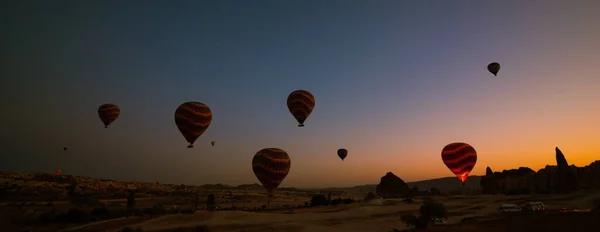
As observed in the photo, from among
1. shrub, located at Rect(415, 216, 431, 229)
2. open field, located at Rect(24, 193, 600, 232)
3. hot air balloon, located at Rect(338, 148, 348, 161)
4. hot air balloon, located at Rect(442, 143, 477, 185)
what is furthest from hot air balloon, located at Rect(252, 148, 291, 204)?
hot air balloon, located at Rect(338, 148, 348, 161)

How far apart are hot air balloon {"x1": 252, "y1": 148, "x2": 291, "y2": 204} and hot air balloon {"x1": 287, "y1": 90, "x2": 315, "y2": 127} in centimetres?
749

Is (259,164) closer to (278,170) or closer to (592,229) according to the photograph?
(278,170)

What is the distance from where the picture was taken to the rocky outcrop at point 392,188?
323 feet

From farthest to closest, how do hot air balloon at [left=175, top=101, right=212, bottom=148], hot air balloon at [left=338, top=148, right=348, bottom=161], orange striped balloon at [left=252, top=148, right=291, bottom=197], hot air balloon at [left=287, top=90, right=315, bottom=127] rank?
hot air balloon at [left=338, top=148, right=348, bottom=161] → hot air balloon at [left=287, top=90, right=315, bottom=127] → hot air balloon at [left=175, top=101, right=212, bottom=148] → orange striped balloon at [left=252, top=148, right=291, bottom=197]

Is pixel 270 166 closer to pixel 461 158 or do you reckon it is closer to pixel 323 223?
pixel 323 223

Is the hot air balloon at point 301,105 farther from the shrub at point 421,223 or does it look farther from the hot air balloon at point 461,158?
the hot air balloon at point 461,158

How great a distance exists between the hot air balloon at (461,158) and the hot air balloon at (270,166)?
84.0ft

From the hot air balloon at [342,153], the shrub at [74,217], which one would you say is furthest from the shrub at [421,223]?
the hot air balloon at [342,153]

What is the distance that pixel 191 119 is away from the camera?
40.9 m

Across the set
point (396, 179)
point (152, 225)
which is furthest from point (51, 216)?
point (396, 179)

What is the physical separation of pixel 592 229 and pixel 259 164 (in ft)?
95.9

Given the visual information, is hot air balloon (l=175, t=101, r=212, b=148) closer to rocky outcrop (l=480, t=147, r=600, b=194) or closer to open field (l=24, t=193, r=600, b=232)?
open field (l=24, t=193, r=600, b=232)

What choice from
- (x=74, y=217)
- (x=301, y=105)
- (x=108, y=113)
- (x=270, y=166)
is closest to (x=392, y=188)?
(x=301, y=105)

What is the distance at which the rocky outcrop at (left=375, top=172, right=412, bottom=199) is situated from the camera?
9850cm
